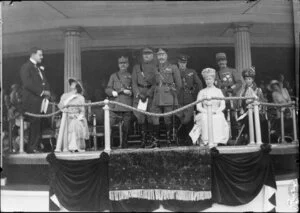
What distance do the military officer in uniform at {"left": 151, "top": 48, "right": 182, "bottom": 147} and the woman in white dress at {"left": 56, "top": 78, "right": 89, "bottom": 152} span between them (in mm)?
1233

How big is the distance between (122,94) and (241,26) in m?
2.52

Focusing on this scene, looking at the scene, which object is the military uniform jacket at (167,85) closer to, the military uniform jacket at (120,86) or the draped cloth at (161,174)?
the military uniform jacket at (120,86)

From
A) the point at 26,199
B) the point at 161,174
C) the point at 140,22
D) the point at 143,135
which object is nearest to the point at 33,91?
the point at 26,199

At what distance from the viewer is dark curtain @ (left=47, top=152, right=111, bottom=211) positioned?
5.41 metres

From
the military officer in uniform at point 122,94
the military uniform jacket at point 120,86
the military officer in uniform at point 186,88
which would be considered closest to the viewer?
the military officer in uniform at point 122,94

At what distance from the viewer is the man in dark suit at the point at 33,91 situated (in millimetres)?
6117

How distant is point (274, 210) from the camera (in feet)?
17.5

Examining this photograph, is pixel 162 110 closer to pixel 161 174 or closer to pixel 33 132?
pixel 161 174

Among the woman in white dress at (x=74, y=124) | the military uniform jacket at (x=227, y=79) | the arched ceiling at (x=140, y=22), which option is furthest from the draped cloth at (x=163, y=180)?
the arched ceiling at (x=140, y=22)

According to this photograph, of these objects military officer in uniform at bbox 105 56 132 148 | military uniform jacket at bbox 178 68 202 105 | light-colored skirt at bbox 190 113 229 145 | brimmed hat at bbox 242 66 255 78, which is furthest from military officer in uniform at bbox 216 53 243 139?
military officer in uniform at bbox 105 56 132 148

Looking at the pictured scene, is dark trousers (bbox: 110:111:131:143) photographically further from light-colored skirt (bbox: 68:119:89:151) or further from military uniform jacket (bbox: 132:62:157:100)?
light-colored skirt (bbox: 68:119:89:151)

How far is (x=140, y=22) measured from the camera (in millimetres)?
6512

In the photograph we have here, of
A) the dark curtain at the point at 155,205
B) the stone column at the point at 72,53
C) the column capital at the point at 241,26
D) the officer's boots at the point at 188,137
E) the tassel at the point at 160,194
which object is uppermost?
the column capital at the point at 241,26

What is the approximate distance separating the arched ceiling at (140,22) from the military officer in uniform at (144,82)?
0.48 m
